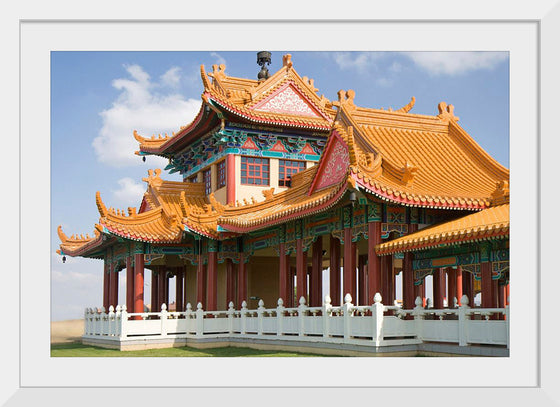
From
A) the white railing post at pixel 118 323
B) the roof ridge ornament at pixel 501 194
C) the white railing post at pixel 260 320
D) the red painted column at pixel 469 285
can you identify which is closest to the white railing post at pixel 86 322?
the white railing post at pixel 118 323

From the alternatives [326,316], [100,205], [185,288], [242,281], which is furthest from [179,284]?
[326,316]

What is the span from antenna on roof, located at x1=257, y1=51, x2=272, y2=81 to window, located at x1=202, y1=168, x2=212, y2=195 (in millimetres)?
4571

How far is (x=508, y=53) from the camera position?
48.4 feet

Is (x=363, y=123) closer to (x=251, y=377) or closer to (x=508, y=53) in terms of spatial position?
(x=508, y=53)

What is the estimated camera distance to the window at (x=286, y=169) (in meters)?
27.8

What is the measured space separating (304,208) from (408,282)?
3316 millimetres

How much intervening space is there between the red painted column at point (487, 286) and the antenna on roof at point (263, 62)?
56.5 feet

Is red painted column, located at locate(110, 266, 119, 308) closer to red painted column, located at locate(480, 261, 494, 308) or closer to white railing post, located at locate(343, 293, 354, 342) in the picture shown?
white railing post, located at locate(343, 293, 354, 342)

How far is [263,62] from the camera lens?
104 feet

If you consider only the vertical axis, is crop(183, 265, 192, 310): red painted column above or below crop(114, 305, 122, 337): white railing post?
above

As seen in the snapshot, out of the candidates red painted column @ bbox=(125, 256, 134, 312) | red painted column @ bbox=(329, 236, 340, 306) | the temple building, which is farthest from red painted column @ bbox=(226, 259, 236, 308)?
red painted column @ bbox=(329, 236, 340, 306)

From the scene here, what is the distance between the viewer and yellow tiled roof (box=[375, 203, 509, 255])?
15133mm
